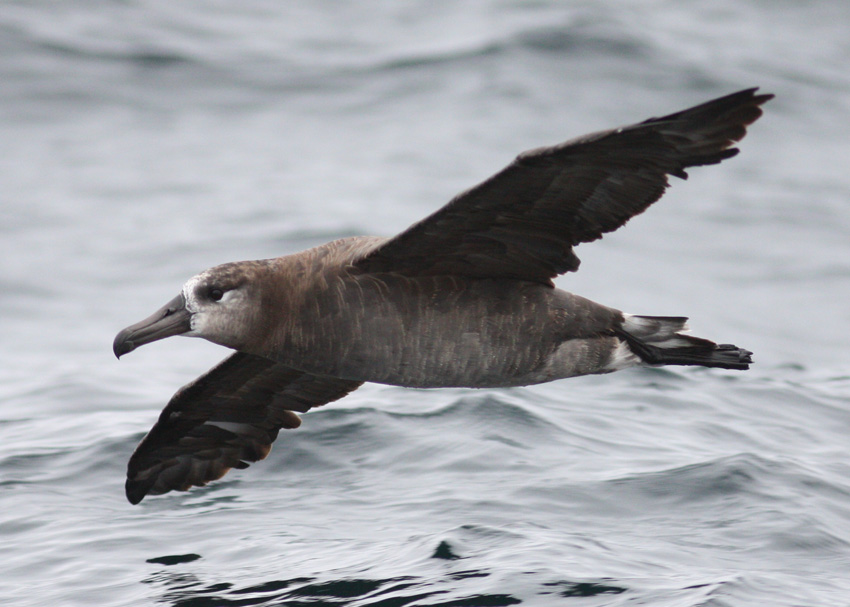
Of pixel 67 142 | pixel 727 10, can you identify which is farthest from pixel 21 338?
pixel 727 10

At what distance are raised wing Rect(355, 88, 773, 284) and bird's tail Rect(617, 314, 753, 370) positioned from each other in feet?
2.17

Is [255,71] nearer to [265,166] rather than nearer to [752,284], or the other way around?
[265,166]

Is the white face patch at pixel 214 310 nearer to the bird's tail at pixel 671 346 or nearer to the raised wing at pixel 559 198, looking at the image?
the raised wing at pixel 559 198

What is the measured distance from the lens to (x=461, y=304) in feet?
22.6

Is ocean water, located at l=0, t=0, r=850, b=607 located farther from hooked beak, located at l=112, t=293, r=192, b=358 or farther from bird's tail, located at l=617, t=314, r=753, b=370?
hooked beak, located at l=112, t=293, r=192, b=358

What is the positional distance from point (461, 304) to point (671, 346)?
4.54 feet

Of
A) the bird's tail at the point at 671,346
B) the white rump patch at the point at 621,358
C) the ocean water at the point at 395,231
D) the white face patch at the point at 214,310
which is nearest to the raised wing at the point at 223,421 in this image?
the ocean water at the point at 395,231

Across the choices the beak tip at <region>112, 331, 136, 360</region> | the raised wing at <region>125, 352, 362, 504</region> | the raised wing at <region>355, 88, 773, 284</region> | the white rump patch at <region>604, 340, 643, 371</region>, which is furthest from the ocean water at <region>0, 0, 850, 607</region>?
the raised wing at <region>355, 88, 773, 284</region>

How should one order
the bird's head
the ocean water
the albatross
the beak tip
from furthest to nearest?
the ocean water < the bird's head < the beak tip < the albatross

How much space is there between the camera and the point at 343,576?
6770 millimetres

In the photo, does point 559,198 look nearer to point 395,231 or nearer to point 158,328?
point 158,328

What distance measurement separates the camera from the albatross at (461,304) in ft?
20.9

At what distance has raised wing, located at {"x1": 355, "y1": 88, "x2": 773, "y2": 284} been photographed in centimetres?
577

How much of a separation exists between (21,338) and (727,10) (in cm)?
1412
